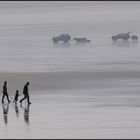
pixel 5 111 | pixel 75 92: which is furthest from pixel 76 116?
pixel 75 92

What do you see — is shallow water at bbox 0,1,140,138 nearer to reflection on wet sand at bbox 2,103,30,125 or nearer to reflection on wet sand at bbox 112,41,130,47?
reflection on wet sand at bbox 2,103,30,125

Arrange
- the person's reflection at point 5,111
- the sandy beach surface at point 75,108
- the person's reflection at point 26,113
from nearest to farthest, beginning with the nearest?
1. the sandy beach surface at point 75,108
2. the person's reflection at point 26,113
3. the person's reflection at point 5,111

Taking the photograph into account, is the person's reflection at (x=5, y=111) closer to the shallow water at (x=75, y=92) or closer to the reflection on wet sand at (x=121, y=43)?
the shallow water at (x=75, y=92)

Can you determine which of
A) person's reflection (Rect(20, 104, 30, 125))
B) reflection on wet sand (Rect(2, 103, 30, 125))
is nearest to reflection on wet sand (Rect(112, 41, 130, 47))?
reflection on wet sand (Rect(2, 103, 30, 125))

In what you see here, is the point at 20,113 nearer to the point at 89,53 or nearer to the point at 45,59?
the point at 45,59

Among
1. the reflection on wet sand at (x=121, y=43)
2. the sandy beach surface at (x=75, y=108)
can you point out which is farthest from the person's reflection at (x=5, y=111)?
the reflection on wet sand at (x=121, y=43)

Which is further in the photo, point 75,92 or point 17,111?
point 75,92

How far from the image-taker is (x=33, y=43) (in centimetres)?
8638

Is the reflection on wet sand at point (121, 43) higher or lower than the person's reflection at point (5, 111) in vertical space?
higher

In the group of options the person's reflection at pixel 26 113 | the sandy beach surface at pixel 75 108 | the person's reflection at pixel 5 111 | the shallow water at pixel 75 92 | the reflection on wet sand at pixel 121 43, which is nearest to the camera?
the sandy beach surface at pixel 75 108

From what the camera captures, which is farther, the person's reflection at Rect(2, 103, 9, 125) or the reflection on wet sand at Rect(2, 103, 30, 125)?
the person's reflection at Rect(2, 103, 9, 125)

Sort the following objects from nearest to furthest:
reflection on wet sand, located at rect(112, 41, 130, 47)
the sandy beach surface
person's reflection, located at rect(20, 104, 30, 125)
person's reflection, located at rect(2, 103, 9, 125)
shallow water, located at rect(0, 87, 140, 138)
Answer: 1. shallow water, located at rect(0, 87, 140, 138)
2. the sandy beach surface
3. person's reflection, located at rect(20, 104, 30, 125)
4. person's reflection, located at rect(2, 103, 9, 125)
5. reflection on wet sand, located at rect(112, 41, 130, 47)

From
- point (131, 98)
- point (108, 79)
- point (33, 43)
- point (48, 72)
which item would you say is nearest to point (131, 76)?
point (108, 79)

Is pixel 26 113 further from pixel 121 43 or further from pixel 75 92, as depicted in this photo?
pixel 121 43
